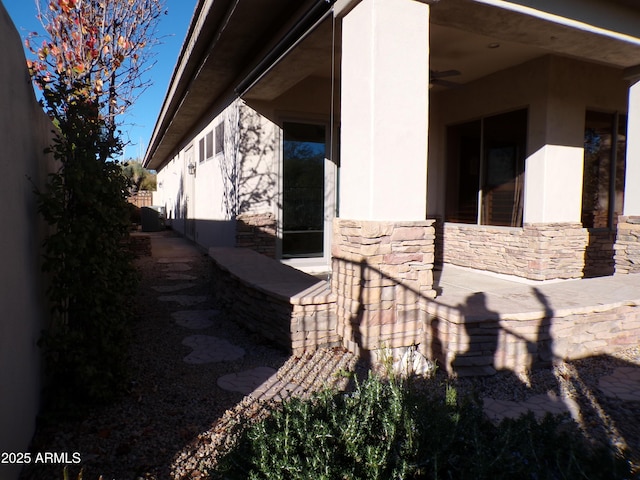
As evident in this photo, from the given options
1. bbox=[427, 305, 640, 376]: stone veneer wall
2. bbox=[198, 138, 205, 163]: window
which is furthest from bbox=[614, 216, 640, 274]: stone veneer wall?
bbox=[198, 138, 205, 163]: window

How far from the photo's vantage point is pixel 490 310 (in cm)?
332

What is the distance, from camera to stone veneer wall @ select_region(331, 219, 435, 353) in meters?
3.44

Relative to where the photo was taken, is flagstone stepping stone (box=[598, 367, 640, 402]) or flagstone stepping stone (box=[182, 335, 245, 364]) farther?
flagstone stepping stone (box=[182, 335, 245, 364])

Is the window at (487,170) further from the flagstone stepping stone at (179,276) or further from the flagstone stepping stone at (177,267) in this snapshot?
the flagstone stepping stone at (177,267)

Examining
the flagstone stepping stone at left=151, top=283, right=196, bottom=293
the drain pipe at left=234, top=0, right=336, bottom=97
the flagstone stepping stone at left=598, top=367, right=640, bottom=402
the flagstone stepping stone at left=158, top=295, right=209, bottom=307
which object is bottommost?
the flagstone stepping stone at left=598, top=367, right=640, bottom=402

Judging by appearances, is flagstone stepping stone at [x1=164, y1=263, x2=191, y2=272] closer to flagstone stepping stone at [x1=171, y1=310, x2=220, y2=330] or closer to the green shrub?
flagstone stepping stone at [x1=171, y1=310, x2=220, y2=330]

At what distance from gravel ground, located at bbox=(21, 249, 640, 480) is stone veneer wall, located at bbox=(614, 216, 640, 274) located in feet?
6.35

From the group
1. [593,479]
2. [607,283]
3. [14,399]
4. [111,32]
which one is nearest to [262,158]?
[111,32]

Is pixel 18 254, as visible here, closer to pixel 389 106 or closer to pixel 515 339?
pixel 389 106

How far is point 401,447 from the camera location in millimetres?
1832

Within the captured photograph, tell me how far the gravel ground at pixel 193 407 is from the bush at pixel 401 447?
0.41 m

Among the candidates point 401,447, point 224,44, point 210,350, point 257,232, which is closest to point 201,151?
point 257,232

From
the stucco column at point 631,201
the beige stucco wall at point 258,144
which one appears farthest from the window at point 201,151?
the stucco column at point 631,201

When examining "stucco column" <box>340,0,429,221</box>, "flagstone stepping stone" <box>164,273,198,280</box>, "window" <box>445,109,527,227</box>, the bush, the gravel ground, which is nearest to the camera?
the bush
